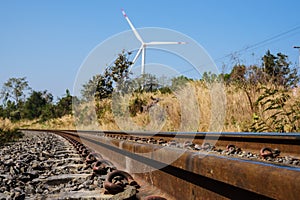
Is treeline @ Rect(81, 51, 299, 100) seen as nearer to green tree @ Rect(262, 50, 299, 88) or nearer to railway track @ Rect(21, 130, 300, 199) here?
green tree @ Rect(262, 50, 299, 88)

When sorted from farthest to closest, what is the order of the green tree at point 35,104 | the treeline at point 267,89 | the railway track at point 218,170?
the green tree at point 35,104
the treeline at point 267,89
the railway track at point 218,170

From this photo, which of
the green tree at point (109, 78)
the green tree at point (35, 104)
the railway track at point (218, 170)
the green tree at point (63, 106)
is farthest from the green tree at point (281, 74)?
the green tree at point (35, 104)

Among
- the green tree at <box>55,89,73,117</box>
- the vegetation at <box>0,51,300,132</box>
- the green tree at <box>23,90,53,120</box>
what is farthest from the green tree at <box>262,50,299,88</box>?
the green tree at <box>23,90,53,120</box>

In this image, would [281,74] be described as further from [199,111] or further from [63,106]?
[63,106]

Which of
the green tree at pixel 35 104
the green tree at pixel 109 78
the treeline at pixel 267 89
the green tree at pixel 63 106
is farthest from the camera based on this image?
the green tree at pixel 35 104

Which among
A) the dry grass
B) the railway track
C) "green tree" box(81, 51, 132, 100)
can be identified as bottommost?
the railway track

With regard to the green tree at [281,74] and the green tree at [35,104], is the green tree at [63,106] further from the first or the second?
the green tree at [281,74]

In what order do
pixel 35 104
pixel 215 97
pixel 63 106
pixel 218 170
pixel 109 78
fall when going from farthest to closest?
pixel 35 104 → pixel 63 106 → pixel 109 78 → pixel 215 97 → pixel 218 170

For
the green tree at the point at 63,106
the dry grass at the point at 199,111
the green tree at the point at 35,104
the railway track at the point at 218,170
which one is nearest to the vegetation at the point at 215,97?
the dry grass at the point at 199,111

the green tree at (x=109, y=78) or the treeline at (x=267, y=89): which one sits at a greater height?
the green tree at (x=109, y=78)

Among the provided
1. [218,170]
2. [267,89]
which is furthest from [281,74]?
[218,170]

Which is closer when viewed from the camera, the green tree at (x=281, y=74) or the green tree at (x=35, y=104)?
the green tree at (x=281, y=74)

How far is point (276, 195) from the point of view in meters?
1.08

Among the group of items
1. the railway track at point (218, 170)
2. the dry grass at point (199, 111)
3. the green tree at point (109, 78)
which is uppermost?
the green tree at point (109, 78)
